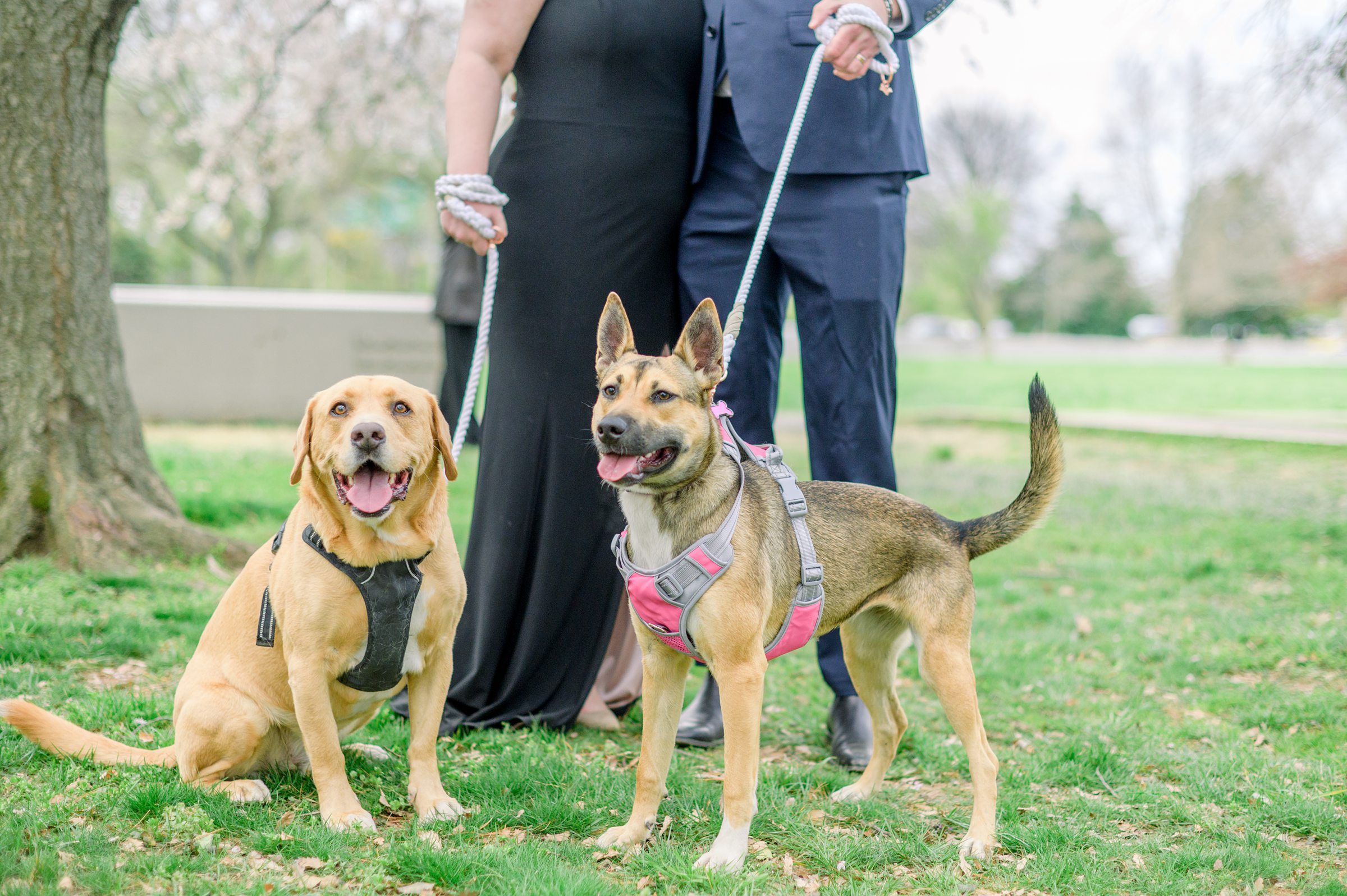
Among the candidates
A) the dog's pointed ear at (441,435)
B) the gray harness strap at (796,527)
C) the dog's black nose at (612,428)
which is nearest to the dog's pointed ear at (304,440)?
the dog's pointed ear at (441,435)

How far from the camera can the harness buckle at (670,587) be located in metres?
3.02

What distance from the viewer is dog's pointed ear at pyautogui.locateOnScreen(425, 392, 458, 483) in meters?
3.37

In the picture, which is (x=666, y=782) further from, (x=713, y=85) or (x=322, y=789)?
(x=713, y=85)

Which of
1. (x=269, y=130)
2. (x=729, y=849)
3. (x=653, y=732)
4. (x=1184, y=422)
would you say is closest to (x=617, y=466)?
(x=653, y=732)

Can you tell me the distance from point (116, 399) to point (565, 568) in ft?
11.2

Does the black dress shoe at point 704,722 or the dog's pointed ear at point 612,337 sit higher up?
the dog's pointed ear at point 612,337

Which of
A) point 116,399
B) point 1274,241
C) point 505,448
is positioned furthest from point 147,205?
point 1274,241

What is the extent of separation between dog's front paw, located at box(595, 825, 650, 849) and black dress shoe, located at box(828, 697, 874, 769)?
1.17m

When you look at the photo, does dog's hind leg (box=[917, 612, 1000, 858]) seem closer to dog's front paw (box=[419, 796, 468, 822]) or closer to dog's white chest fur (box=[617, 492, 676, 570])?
dog's white chest fur (box=[617, 492, 676, 570])

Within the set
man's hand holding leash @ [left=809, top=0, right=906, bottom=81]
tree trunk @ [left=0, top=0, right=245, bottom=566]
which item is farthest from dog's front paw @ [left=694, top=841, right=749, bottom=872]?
tree trunk @ [left=0, top=0, right=245, bottom=566]

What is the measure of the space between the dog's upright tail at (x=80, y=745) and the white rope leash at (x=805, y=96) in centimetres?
232

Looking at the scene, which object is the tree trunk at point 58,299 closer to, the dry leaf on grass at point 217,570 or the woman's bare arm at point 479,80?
the dry leaf on grass at point 217,570

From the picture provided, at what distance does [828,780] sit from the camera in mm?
3812

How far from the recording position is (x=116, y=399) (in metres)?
5.98
